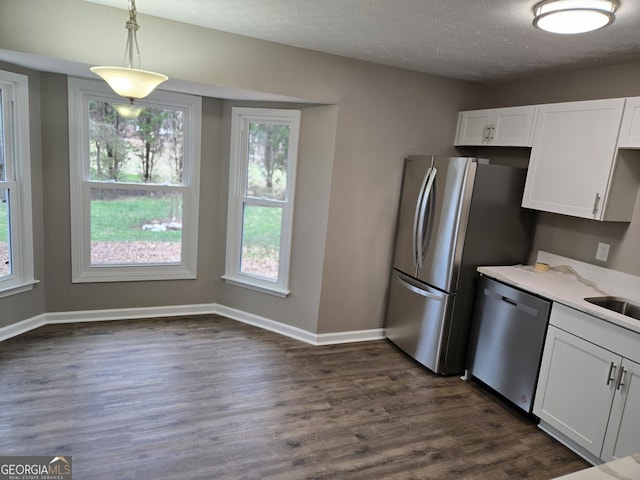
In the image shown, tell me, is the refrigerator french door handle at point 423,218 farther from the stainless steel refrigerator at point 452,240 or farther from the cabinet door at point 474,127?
the cabinet door at point 474,127

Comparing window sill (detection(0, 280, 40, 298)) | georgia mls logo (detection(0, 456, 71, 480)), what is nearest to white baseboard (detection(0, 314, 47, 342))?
window sill (detection(0, 280, 40, 298))

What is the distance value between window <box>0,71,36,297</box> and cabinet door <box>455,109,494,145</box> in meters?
3.45

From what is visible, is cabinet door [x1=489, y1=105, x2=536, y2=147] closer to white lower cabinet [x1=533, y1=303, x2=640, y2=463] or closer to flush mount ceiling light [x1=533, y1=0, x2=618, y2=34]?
flush mount ceiling light [x1=533, y1=0, x2=618, y2=34]

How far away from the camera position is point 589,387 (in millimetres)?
2336

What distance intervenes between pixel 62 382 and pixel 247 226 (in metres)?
1.86

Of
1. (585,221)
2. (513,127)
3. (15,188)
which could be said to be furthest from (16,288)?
(585,221)

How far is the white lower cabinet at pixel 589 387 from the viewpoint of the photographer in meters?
2.15

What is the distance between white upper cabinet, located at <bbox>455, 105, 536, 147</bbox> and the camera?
3105 millimetres

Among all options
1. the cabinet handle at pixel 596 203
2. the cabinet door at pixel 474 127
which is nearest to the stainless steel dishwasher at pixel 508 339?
the cabinet handle at pixel 596 203

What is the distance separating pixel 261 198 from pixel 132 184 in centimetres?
111

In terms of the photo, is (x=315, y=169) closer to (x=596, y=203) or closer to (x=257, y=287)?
(x=257, y=287)

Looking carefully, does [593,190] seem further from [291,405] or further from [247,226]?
[247,226]

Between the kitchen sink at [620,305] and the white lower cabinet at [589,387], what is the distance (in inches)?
13.3

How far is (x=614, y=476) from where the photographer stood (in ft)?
3.30
